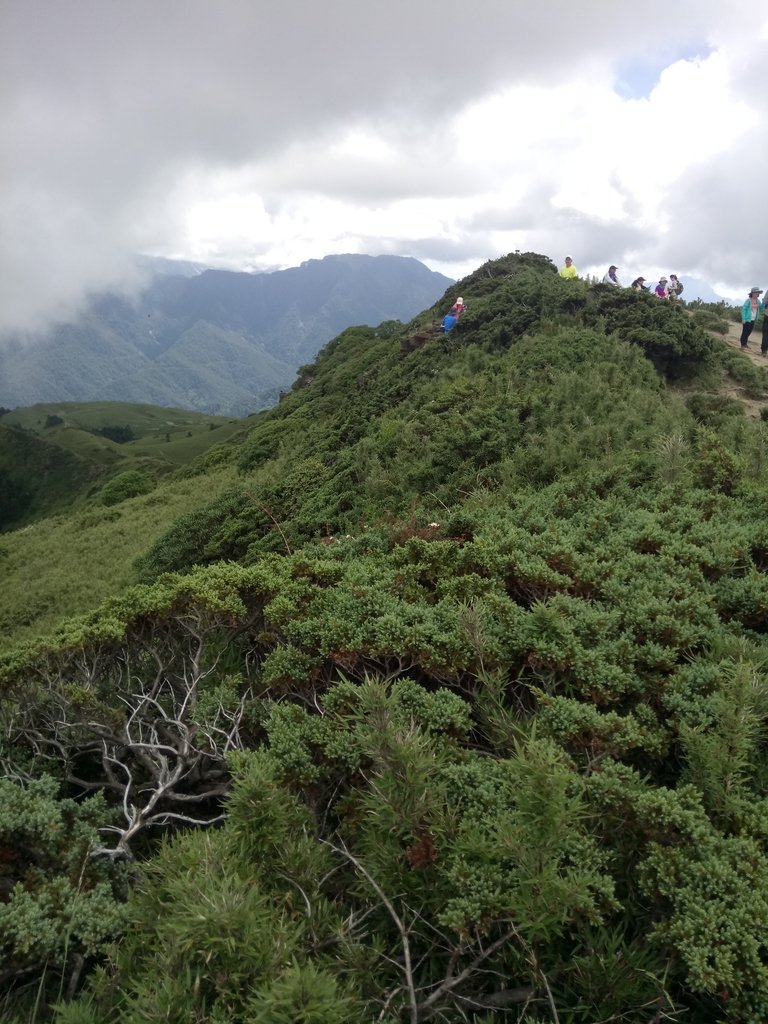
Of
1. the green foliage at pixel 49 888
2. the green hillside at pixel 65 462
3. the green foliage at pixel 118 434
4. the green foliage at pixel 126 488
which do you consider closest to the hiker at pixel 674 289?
the green foliage at pixel 49 888

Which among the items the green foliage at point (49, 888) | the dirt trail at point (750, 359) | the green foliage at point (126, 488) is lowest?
the green foliage at point (126, 488)

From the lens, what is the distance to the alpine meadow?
2.12 m

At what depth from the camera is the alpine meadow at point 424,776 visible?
2.12m

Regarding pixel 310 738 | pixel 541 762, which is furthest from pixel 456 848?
pixel 310 738

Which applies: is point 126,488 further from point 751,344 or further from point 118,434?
point 118,434

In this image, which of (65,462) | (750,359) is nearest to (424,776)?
(750,359)

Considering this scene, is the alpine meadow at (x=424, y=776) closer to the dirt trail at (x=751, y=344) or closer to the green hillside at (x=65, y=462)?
the dirt trail at (x=751, y=344)

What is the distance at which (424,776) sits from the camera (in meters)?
2.40

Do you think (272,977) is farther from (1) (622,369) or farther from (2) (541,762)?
(1) (622,369)

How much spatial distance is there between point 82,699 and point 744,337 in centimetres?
1804

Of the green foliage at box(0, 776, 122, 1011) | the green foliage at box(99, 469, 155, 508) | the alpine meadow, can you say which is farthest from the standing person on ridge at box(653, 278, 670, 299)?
the green foliage at box(99, 469, 155, 508)

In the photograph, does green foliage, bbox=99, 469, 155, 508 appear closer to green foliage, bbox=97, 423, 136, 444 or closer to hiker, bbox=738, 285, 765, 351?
hiker, bbox=738, 285, 765, 351

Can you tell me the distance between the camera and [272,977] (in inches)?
77.0

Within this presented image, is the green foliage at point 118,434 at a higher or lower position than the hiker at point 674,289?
lower
